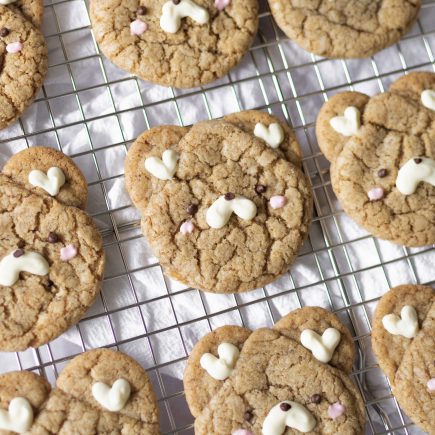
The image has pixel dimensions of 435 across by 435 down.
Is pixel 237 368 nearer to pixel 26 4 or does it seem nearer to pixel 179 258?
pixel 179 258

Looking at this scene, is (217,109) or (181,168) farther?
(217,109)

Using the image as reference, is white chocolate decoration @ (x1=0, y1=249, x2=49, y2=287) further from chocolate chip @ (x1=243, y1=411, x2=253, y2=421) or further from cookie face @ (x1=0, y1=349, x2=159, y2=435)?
chocolate chip @ (x1=243, y1=411, x2=253, y2=421)

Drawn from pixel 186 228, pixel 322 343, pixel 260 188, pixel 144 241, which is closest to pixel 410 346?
pixel 322 343

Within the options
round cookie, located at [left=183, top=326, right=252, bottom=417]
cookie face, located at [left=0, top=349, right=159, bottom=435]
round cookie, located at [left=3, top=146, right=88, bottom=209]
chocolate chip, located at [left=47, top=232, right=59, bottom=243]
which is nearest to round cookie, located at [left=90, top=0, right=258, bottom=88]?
round cookie, located at [left=3, top=146, right=88, bottom=209]

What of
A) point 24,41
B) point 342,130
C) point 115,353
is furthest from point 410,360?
point 24,41

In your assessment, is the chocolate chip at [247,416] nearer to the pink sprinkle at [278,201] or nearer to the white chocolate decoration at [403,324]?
the white chocolate decoration at [403,324]

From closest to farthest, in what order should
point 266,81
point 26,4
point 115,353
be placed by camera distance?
point 115,353 → point 26,4 → point 266,81
